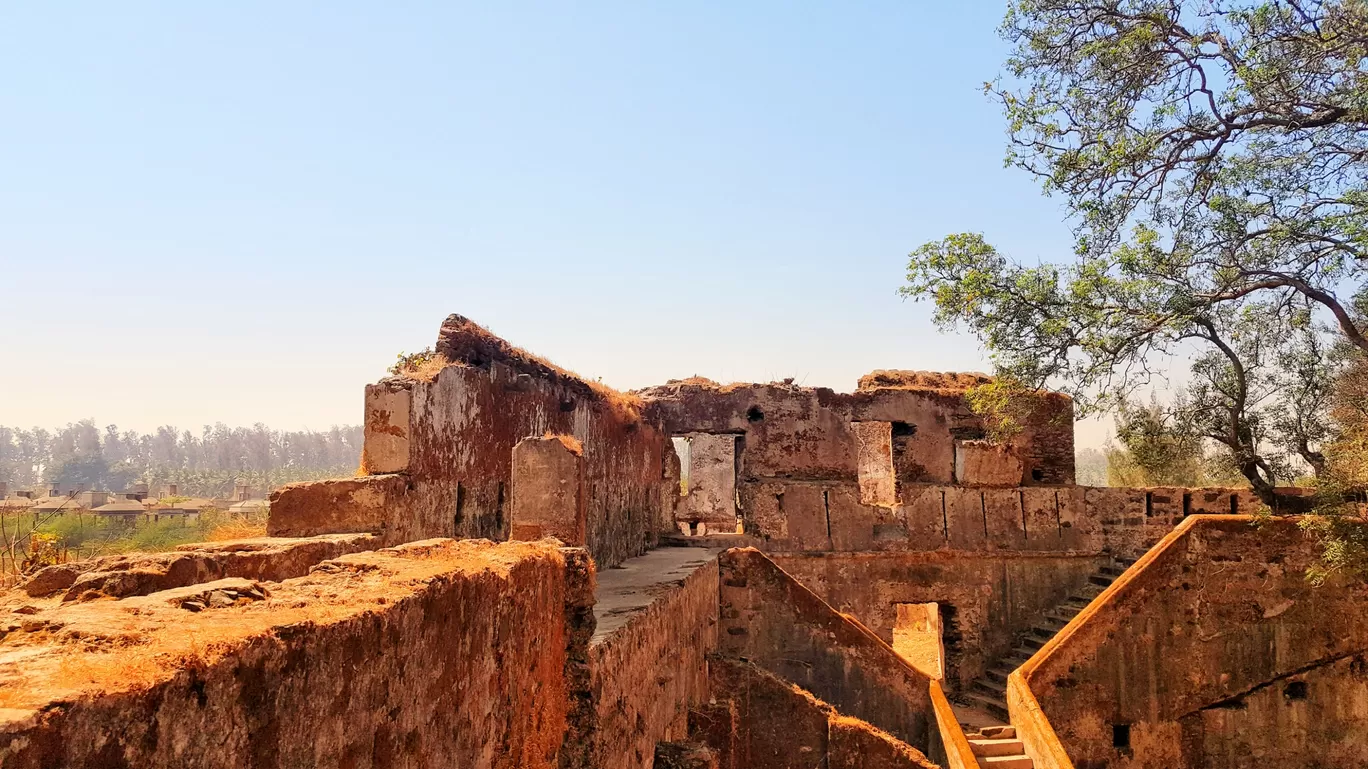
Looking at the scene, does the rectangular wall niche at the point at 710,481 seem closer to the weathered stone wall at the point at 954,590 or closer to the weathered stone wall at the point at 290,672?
the weathered stone wall at the point at 954,590

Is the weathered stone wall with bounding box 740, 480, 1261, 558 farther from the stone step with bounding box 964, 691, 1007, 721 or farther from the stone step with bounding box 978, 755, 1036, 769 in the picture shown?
the stone step with bounding box 978, 755, 1036, 769

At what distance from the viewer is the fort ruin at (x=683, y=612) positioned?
6.28ft

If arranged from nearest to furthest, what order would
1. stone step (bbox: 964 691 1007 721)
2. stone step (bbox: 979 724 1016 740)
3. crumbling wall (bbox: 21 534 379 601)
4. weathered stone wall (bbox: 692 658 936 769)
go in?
crumbling wall (bbox: 21 534 379 601) → weathered stone wall (bbox: 692 658 936 769) → stone step (bbox: 979 724 1016 740) → stone step (bbox: 964 691 1007 721)

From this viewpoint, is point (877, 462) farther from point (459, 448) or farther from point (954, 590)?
point (459, 448)

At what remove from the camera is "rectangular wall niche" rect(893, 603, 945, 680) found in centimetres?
1816

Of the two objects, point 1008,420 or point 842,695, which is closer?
point 842,695

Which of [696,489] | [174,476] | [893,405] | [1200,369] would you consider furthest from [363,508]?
[174,476]

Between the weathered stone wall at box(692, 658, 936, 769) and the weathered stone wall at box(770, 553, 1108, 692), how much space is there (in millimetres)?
4496

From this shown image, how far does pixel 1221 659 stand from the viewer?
40.0ft

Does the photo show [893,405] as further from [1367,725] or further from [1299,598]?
[1367,725]

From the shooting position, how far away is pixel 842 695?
11.5 m

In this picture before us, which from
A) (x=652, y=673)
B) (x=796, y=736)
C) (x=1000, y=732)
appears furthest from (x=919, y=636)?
(x=652, y=673)

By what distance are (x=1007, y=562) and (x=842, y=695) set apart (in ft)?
16.2

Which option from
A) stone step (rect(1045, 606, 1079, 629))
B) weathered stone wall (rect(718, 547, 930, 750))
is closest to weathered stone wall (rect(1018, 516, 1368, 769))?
weathered stone wall (rect(718, 547, 930, 750))
